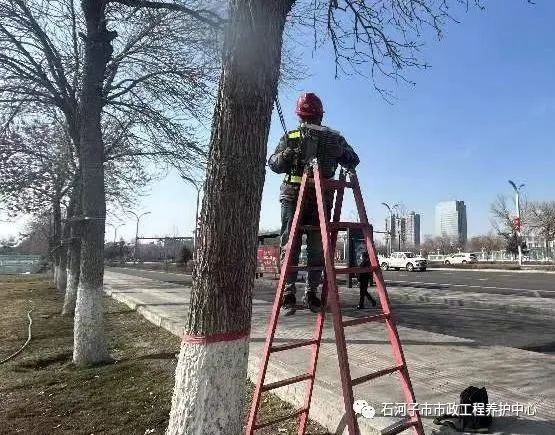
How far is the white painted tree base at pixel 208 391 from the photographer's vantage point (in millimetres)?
2561

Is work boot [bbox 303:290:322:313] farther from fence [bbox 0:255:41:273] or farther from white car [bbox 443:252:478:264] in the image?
fence [bbox 0:255:41:273]

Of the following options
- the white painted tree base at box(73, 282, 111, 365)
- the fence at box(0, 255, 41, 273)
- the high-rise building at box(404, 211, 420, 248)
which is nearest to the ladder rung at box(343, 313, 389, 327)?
the white painted tree base at box(73, 282, 111, 365)

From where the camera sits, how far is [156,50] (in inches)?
427

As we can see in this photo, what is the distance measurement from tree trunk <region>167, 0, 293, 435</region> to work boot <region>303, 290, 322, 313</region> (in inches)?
38.5

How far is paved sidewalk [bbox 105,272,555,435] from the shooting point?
332 centimetres

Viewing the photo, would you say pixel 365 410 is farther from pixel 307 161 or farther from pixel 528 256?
pixel 528 256

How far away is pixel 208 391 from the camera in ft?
8.44

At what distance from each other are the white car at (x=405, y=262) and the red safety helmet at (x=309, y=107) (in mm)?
36344

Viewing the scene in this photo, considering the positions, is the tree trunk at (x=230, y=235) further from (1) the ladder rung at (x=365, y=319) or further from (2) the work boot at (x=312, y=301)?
(2) the work boot at (x=312, y=301)

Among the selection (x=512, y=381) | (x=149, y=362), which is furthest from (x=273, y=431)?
(x=149, y=362)

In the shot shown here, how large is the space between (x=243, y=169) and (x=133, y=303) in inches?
506

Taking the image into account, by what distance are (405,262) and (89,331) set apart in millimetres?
36603

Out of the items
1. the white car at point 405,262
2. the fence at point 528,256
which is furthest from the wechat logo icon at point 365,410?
the fence at point 528,256

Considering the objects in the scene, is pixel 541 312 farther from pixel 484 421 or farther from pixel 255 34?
pixel 255 34
